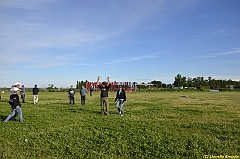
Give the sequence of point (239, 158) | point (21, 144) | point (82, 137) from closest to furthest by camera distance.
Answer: point (239, 158) → point (21, 144) → point (82, 137)

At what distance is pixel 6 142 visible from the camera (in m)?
7.91

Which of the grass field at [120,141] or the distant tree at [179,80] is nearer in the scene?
the grass field at [120,141]

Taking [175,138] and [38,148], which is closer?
[38,148]

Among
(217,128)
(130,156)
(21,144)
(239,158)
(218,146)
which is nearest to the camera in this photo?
(239,158)

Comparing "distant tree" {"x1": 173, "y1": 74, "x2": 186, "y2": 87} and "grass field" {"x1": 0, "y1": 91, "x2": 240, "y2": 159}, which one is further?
"distant tree" {"x1": 173, "y1": 74, "x2": 186, "y2": 87}

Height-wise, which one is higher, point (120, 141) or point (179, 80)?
point (179, 80)

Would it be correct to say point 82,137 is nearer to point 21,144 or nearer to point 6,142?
point 21,144

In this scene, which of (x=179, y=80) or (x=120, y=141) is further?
(x=179, y=80)

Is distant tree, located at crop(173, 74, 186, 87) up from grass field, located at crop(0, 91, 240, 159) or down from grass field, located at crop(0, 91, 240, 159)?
up

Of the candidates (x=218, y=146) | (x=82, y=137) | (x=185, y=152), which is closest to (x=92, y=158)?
(x=82, y=137)

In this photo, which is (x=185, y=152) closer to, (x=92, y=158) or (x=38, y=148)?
(x=92, y=158)

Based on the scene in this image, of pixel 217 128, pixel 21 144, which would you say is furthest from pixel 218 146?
pixel 21 144

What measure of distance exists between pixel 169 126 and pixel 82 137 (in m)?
4.25

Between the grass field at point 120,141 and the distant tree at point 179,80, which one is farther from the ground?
the distant tree at point 179,80
